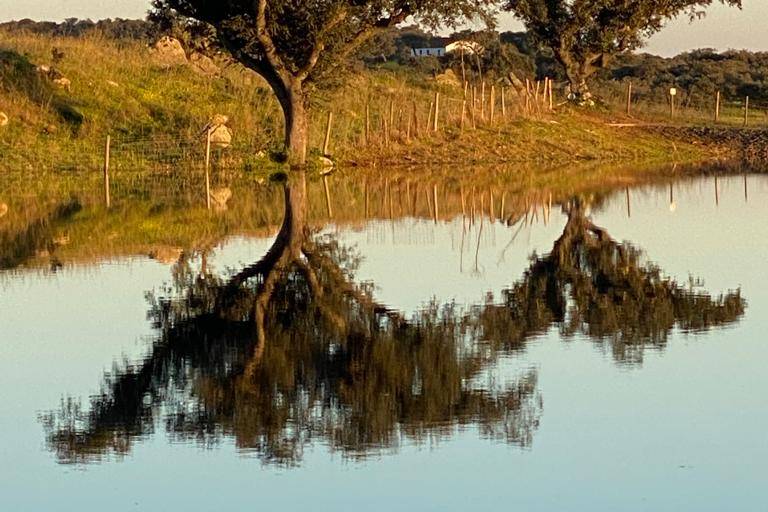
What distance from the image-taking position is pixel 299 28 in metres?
42.3

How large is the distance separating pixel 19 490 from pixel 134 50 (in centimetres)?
4879

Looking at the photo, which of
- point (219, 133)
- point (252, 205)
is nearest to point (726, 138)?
point (219, 133)

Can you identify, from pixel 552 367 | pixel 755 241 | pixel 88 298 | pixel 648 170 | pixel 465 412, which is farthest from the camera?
pixel 648 170

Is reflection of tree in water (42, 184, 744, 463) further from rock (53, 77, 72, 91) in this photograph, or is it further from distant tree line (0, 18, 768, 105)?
distant tree line (0, 18, 768, 105)

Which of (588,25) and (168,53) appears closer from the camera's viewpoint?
(168,53)

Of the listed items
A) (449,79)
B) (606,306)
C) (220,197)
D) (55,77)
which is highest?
(55,77)

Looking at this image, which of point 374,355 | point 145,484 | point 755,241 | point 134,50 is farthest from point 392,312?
point 134,50

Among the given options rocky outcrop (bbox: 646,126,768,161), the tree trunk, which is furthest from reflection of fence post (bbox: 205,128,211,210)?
rocky outcrop (bbox: 646,126,768,161)

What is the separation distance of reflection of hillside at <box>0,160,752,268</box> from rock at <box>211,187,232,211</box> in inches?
10.9

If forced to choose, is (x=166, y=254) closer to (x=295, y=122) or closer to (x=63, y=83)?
(x=295, y=122)

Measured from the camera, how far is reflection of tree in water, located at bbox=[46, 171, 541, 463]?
11820 millimetres

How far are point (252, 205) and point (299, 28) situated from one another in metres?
10.9

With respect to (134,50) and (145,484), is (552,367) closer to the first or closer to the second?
(145,484)

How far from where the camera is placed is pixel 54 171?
4256 centimetres
